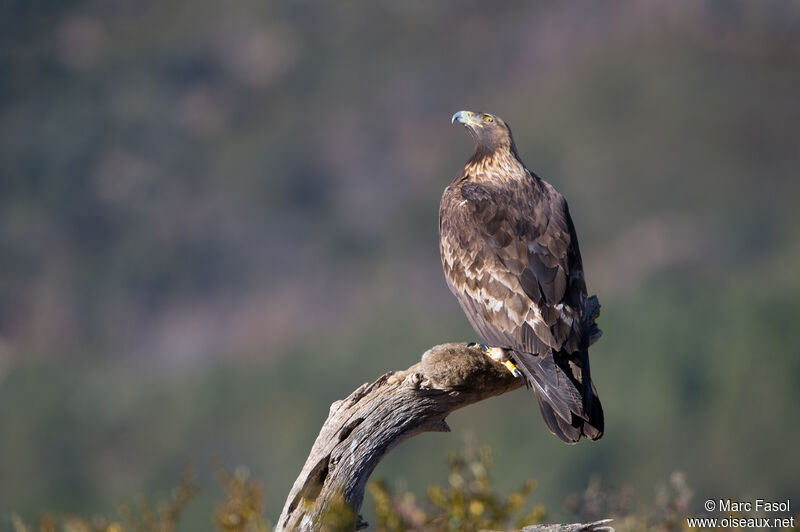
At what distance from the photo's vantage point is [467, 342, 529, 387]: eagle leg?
6.31 meters

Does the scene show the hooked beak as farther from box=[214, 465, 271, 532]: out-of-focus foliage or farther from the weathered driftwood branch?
box=[214, 465, 271, 532]: out-of-focus foliage

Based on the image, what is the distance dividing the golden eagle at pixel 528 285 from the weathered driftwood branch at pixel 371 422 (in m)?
0.41

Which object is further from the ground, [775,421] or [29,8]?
[29,8]

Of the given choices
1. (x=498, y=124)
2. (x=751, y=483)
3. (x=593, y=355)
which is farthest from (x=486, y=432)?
(x=498, y=124)

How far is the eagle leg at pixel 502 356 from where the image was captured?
631 centimetres

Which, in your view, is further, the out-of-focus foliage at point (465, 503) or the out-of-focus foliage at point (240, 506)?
the out-of-focus foliage at point (465, 503)

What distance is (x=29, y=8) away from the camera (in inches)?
1593

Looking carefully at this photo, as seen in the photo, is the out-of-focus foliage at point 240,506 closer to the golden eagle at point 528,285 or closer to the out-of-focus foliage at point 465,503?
the out-of-focus foliage at point 465,503

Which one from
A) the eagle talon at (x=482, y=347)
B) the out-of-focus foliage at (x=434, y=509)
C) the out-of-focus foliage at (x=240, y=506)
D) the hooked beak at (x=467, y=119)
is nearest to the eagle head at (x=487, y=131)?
the hooked beak at (x=467, y=119)

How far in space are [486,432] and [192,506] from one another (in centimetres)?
883

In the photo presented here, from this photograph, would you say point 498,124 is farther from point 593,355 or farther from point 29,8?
point 29,8

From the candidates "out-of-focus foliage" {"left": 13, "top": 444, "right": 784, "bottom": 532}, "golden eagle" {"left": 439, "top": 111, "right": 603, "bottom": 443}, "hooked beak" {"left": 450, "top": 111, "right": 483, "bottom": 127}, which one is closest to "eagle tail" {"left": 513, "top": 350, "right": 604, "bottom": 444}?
"golden eagle" {"left": 439, "top": 111, "right": 603, "bottom": 443}

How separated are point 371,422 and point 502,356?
0.98 metres

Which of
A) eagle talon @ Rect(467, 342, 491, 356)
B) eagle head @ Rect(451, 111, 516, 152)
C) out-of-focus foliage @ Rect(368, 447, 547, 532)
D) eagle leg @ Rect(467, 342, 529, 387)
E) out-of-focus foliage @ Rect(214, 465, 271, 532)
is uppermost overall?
eagle head @ Rect(451, 111, 516, 152)
